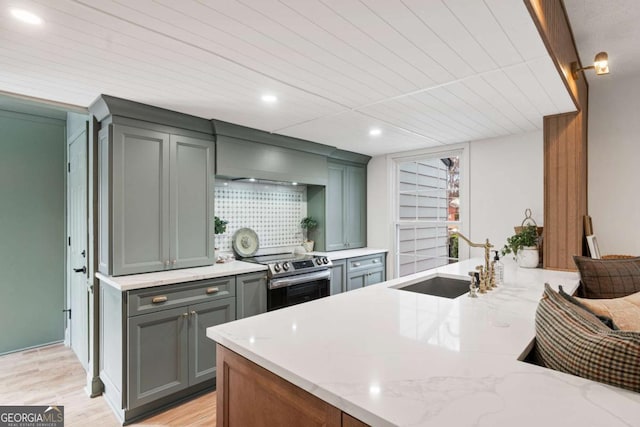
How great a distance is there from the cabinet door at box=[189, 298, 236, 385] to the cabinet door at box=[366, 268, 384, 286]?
2.00 metres

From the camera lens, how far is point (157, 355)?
236 cm

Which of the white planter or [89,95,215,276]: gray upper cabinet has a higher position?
[89,95,215,276]: gray upper cabinet

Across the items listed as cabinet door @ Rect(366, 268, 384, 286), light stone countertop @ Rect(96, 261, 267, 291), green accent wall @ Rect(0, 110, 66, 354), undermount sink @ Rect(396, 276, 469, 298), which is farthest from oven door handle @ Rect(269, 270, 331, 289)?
green accent wall @ Rect(0, 110, 66, 354)

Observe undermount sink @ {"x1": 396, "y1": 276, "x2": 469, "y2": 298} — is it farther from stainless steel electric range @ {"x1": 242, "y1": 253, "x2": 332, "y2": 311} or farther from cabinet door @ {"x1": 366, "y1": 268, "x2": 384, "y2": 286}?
cabinet door @ {"x1": 366, "y1": 268, "x2": 384, "y2": 286}

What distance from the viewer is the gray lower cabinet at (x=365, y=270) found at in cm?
389

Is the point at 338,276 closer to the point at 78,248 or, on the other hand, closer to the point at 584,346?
the point at 78,248

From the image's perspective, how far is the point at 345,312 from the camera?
159 centimetres

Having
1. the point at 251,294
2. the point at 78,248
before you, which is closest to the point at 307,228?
the point at 251,294

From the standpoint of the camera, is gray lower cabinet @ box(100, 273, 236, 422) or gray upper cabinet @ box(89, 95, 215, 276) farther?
gray upper cabinet @ box(89, 95, 215, 276)

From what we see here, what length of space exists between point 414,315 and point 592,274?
1.31 metres

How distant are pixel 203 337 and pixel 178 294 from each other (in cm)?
A: 41

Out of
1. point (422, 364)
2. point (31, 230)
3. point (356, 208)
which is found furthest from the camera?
point (356, 208)

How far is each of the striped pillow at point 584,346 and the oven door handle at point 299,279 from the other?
215 cm

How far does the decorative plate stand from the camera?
3.48 metres
